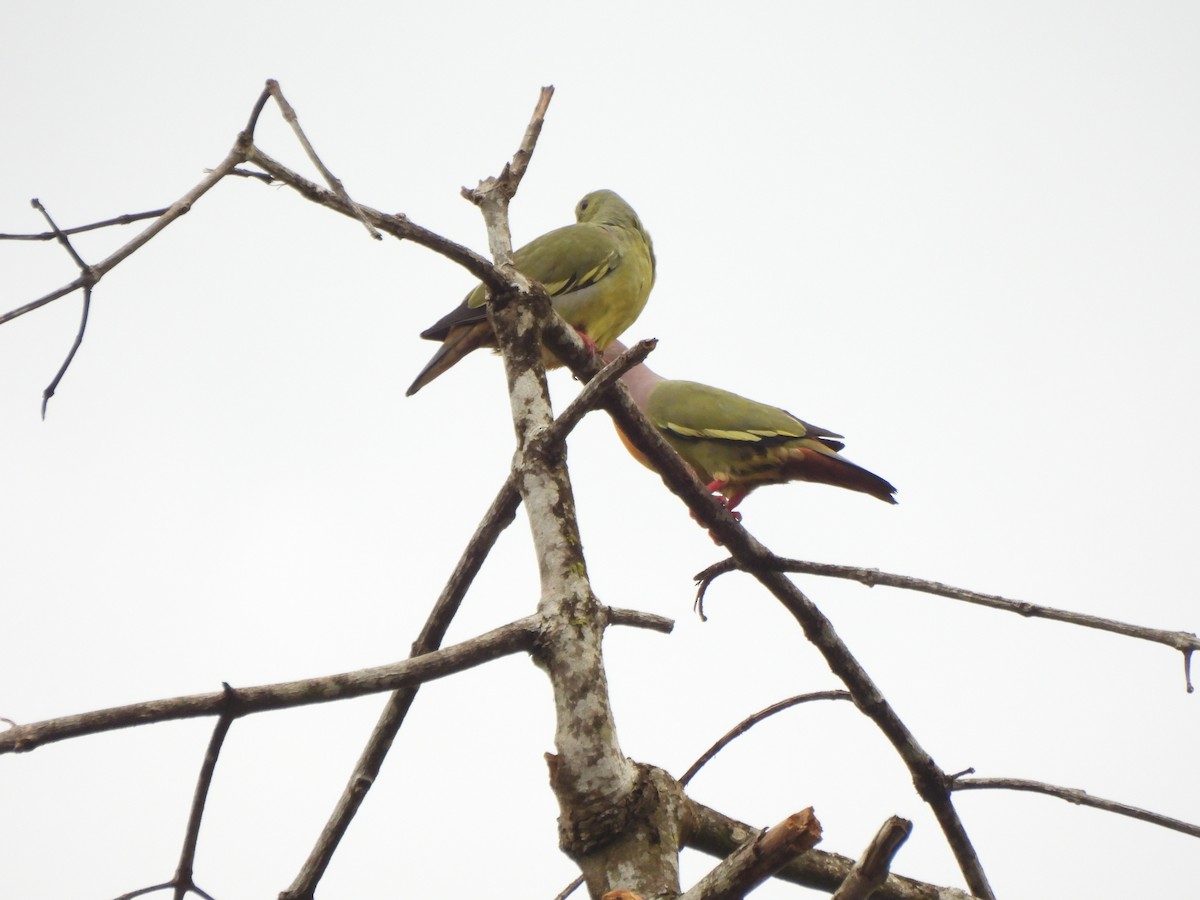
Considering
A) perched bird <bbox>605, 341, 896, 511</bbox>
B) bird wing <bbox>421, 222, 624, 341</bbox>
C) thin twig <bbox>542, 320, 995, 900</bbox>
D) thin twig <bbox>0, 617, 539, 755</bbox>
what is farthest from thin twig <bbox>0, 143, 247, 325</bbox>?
bird wing <bbox>421, 222, 624, 341</bbox>

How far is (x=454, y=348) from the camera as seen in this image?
4.46m

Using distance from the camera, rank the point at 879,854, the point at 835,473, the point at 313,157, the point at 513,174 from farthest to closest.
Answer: the point at 835,473
the point at 513,174
the point at 313,157
the point at 879,854

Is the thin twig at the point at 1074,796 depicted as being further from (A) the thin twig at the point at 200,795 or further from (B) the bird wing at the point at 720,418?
(B) the bird wing at the point at 720,418

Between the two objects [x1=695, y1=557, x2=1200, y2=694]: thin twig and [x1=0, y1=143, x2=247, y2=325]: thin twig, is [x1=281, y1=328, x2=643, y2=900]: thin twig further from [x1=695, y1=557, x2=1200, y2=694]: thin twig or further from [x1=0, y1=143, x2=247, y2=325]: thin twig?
[x1=0, y1=143, x2=247, y2=325]: thin twig

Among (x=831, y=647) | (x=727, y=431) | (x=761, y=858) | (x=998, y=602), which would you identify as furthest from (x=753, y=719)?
(x=727, y=431)

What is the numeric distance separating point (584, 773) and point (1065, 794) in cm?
124

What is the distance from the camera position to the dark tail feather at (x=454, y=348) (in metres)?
4.43

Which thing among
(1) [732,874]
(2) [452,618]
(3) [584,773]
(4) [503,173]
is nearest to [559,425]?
(2) [452,618]

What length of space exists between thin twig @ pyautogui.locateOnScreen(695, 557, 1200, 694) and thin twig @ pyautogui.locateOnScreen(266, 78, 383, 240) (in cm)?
132

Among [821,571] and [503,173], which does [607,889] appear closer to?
[821,571]

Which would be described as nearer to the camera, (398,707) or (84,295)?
(84,295)

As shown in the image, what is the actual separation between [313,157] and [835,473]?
317 cm

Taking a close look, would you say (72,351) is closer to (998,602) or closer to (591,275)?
(998,602)

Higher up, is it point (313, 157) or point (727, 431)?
point (727, 431)
